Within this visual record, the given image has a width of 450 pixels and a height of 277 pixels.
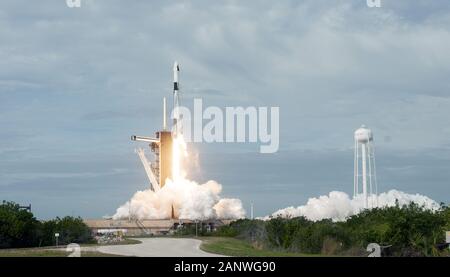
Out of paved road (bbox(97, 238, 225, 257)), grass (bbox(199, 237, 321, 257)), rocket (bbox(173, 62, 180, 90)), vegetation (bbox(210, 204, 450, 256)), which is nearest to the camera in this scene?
grass (bbox(199, 237, 321, 257))

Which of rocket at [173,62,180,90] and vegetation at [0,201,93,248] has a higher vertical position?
rocket at [173,62,180,90]

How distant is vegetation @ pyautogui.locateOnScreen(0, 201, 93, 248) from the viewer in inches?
2189

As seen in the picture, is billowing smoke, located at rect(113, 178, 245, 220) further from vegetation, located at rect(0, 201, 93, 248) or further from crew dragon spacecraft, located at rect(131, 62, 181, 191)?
vegetation, located at rect(0, 201, 93, 248)

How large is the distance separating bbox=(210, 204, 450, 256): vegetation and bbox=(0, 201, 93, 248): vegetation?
15.3 metres

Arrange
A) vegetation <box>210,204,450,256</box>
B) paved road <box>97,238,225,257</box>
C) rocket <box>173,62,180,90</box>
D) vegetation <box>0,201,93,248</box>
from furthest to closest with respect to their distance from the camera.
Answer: rocket <box>173,62,180,90</box> < vegetation <box>0,201,93,248</box> < vegetation <box>210,204,450,256</box> < paved road <box>97,238,225,257</box>

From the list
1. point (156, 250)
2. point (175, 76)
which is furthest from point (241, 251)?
point (175, 76)

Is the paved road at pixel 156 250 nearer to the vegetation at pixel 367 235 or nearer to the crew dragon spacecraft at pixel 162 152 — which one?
the vegetation at pixel 367 235

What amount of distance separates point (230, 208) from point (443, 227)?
6440cm

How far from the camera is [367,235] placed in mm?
52625

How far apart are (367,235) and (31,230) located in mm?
27993

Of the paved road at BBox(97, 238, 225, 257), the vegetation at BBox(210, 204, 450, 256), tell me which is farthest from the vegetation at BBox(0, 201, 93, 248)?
the vegetation at BBox(210, 204, 450, 256)

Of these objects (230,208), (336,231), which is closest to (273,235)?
(336,231)
